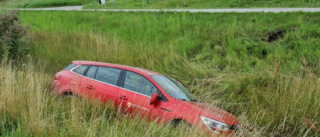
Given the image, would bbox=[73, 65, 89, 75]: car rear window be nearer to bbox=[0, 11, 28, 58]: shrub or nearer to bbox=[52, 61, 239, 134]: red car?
bbox=[52, 61, 239, 134]: red car

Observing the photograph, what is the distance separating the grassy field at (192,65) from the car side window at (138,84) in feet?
3.65

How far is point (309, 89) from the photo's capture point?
871 centimetres

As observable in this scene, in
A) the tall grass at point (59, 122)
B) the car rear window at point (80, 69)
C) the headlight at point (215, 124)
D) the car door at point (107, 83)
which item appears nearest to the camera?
the tall grass at point (59, 122)

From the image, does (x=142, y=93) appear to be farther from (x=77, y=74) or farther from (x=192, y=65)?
(x=192, y=65)

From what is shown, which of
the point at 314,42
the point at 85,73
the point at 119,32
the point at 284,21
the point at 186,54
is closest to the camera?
the point at 85,73

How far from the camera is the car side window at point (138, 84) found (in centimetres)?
775

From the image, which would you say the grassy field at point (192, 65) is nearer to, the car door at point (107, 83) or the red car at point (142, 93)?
the red car at point (142, 93)

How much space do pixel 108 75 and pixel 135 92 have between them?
1.15 meters

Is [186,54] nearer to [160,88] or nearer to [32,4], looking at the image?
[160,88]

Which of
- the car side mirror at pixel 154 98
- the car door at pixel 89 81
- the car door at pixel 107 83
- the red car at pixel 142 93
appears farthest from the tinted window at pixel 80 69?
the car side mirror at pixel 154 98

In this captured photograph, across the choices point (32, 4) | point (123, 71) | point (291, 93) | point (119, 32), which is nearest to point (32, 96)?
point (123, 71)

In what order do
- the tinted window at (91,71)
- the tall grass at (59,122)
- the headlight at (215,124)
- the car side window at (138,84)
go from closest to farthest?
1. the tall grass at (59,122)
2. the headlight at (215,124)
3. the car side window at (138,84)
4. the tinted window at (91,71)

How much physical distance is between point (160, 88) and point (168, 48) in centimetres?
703

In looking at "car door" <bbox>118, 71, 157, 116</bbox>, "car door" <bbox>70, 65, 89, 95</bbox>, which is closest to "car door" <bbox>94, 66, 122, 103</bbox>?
"car door" <bbox>118, 71, 157, 116</bbox>
